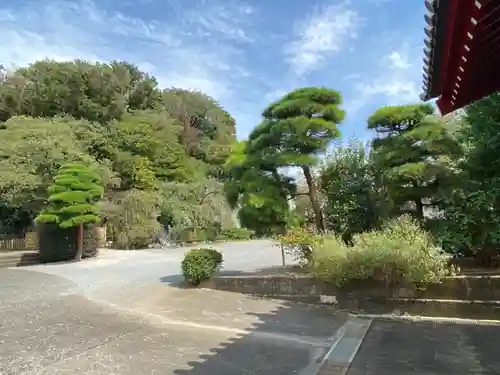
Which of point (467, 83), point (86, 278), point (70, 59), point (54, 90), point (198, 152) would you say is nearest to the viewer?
point (467, 83)

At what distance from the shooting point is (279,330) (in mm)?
5656

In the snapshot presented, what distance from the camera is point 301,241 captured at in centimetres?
752

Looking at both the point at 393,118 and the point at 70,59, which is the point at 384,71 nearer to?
the point at 393,118

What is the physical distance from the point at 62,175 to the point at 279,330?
11.2 m

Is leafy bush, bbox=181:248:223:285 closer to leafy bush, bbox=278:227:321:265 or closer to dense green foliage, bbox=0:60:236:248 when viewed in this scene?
leafy bush, bbox=278:227:321:265

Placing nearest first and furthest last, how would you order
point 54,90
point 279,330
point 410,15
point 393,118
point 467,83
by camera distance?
point 467,83
point 410,15
point 279,330
point 393,118
point 54,90

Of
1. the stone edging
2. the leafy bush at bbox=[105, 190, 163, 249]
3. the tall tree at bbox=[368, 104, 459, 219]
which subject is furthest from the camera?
the leafy bush at bbox=[105, 190, 163, 249]

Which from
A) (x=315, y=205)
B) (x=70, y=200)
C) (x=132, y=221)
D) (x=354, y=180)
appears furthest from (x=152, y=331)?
(x=132, y=221)

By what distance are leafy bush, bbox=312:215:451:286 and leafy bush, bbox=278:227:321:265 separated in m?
0.33

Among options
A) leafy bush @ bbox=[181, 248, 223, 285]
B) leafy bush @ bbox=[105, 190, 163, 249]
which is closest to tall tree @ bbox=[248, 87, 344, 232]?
leafy bush @ bbox=[181, 248, 223, 285]

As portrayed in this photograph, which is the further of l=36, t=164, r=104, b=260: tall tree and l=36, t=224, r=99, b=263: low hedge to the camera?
l=36, t=224, r=99, b=263: low hedge

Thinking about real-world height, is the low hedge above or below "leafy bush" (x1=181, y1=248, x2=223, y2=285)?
above

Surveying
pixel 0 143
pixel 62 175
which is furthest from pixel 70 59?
pixel 62 175

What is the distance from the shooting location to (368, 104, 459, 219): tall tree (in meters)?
7.22
